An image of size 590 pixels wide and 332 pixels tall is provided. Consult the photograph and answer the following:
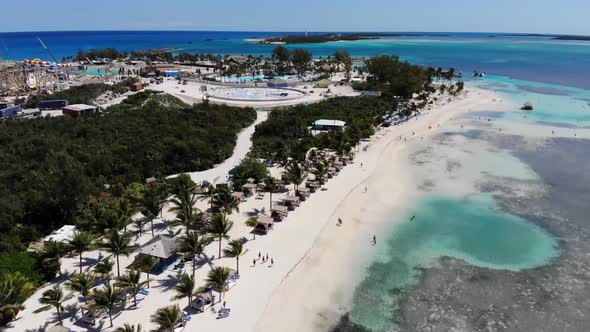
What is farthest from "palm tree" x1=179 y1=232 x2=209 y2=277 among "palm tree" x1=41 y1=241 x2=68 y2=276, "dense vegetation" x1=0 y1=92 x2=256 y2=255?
"dense vegetation" x1=0 y1=92 x2=256 y2=255

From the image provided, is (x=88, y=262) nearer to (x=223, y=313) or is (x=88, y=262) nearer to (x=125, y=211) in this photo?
(x=125, y=211)

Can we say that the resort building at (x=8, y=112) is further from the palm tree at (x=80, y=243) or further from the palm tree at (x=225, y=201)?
the palm tree at (x=80, y=243)

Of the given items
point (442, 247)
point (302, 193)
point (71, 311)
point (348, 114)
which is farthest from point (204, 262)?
point (348, 114)

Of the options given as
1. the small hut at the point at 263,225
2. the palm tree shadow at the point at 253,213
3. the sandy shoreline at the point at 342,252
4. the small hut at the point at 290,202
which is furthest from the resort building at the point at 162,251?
the small hut at the point at 290,202

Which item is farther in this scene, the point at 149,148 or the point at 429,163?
the point at 429,163

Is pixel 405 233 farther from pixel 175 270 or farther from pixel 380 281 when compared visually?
pixel 175 270

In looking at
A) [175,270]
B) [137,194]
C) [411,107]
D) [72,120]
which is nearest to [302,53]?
[411,107]

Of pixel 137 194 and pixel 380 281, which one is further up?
pixel 137 194

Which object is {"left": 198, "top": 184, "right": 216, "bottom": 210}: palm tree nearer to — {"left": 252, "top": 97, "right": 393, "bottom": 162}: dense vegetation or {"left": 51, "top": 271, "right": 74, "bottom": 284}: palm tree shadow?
{"left": 51, "top": 271, "right": 74, "bottom": 284}: palm tree shadow
